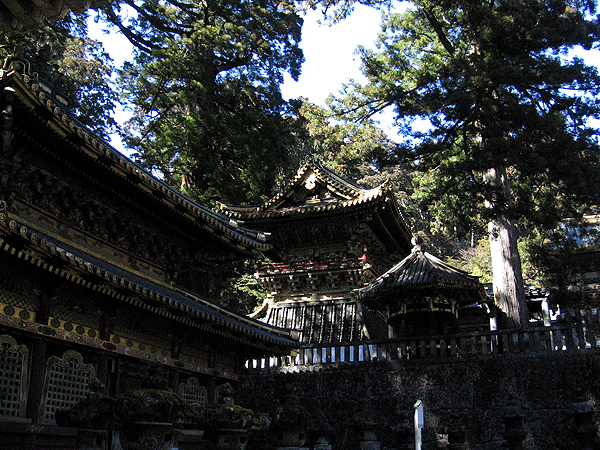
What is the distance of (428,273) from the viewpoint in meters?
15.8

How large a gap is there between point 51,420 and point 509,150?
12771mm

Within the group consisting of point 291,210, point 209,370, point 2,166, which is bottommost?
point 209,370

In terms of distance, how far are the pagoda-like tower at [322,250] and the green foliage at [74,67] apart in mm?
7741

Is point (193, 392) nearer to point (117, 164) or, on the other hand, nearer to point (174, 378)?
point (174, 378)

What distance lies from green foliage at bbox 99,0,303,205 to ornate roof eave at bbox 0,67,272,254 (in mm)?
8628

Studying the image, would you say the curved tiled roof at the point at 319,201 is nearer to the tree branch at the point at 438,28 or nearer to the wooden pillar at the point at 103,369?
the tree branch at the point at 438,28

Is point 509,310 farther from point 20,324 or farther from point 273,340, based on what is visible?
point 20,324

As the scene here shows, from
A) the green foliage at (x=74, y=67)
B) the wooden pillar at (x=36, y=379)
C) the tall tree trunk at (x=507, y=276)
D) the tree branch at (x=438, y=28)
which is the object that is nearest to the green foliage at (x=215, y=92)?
the green foliage at (x=74, y=67)

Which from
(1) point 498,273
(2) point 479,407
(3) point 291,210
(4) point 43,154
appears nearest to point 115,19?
(3) point 291,210

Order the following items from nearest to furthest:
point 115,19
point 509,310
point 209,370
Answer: point 209,370, point 509,310, point 115,19

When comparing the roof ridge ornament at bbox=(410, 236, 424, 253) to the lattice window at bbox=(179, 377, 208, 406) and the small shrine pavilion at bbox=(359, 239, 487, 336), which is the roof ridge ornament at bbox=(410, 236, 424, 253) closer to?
the small shrine pavilion at bbox=(359, 239, 487, 336)

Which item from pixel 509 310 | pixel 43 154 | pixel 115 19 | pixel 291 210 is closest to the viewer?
pixel 43 154

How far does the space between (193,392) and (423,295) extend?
7.00 m

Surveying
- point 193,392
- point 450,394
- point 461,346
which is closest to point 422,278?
point 461,346
